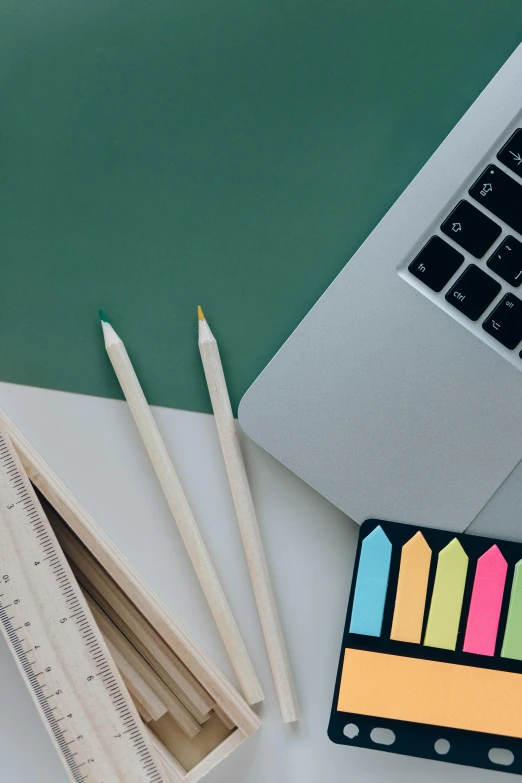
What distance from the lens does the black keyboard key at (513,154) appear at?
0.46 metres

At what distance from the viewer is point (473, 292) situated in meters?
0.47

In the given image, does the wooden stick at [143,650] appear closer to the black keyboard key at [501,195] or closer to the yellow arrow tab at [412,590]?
the yellow arrow tab at [412,590]

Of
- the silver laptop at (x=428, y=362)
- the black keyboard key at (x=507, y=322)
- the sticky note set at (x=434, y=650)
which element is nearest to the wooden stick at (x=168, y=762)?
the sticky note set at (x=434, y=650)

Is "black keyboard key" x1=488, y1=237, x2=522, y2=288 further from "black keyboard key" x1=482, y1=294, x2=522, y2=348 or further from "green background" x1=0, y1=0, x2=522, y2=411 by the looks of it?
"green background" x1=0, y1=0, x2=522, y2=411

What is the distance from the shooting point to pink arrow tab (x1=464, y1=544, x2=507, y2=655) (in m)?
0.49

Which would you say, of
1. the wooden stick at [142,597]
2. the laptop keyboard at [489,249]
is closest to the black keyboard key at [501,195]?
the laptop keyboard at [489,249]

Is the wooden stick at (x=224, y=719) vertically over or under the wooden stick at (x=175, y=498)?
under

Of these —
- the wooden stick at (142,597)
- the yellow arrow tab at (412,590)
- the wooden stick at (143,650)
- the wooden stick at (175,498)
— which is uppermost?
the yellow arrow tab at (412,590)

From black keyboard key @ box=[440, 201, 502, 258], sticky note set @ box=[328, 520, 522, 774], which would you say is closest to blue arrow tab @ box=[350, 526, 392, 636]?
sticky note set @ box=[328, 520, 522, 774]

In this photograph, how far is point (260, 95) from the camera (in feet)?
1.80

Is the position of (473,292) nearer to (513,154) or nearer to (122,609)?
(513,154)

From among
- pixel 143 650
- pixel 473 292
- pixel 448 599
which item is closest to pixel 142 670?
pixel 143 650

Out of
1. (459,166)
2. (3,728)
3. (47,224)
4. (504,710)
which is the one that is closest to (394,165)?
(459,166)

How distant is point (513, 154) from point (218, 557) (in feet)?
1.21
